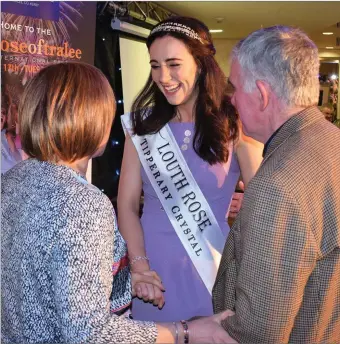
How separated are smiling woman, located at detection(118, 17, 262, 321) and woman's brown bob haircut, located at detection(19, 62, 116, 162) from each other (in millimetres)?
771

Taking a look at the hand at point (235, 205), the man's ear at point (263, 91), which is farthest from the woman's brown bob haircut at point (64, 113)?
the hand at point (235, 205)

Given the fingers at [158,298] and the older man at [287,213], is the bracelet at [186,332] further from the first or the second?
the fingers at [158,298]

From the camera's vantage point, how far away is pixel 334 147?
1.20 meters

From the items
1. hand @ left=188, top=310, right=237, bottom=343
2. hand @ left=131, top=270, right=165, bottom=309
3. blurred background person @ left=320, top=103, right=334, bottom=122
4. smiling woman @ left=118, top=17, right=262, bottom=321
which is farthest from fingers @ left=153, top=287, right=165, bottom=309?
blurred background person @ left=320, top=103, right=334, bottom=122

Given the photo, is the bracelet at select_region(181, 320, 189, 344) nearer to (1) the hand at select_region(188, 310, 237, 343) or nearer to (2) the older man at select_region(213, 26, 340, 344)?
(1) the hand at select_region(188, 310, 237, 343)

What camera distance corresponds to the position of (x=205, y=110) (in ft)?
6.52

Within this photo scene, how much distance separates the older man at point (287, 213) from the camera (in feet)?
3.53

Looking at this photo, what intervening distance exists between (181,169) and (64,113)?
987mm

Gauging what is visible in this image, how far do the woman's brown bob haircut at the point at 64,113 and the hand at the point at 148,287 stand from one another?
68cm

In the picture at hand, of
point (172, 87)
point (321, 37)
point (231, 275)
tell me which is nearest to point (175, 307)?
point (231, 275)

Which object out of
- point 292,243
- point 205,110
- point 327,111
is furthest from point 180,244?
point 327,111

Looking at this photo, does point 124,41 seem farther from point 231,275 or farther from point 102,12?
point 231,275

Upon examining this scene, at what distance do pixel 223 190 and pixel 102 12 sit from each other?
3495 mm

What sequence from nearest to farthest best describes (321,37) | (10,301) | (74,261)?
(74,261), (10,301), (321,37)
